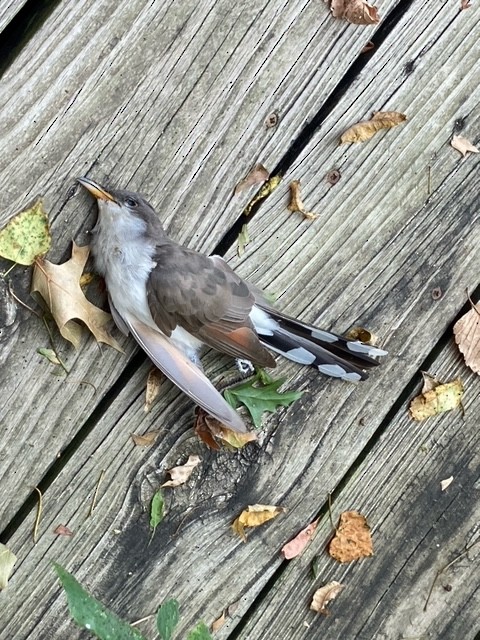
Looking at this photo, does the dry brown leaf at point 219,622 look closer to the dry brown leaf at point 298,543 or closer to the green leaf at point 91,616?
the dry brown leaf at point 298,543

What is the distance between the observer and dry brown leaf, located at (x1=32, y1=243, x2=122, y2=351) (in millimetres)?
2773

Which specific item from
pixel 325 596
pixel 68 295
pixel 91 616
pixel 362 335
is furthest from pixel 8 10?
pixel 325 596

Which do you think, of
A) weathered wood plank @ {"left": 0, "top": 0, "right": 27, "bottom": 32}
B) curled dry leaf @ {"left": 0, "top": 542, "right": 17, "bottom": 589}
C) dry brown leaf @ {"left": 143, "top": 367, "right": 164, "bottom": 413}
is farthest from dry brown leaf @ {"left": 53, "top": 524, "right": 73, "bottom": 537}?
weathered wood plank @ {"left": 0, "top": 0, "right": 27, "bottom": 32}

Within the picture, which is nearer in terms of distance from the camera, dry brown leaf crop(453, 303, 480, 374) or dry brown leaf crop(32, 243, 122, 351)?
dry brown leaf crop(32, 243, 122, 351)

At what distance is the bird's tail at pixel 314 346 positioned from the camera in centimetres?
306

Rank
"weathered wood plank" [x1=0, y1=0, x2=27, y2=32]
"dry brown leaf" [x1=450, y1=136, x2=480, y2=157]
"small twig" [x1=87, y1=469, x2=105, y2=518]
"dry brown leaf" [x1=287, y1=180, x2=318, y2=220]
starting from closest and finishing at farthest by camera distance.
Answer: "weathered wood plank" [x1=0, y1=0, x2=27, y2=32] → "small twig" [x1=87, y1=469, x2=105, y2=518] → "dry brown leaf" [x1=287, y1=180, x2=318, y2=220] → "dry brown leaf" [x1=450, y1=136, x2=480, y2=157]

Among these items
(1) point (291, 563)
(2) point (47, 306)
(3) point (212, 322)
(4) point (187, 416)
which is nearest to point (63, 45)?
(2) point (47, 306)

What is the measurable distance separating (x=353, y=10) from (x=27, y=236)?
1.49m

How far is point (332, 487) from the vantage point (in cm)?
312

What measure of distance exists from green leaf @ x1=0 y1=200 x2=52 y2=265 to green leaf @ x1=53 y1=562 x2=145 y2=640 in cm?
107

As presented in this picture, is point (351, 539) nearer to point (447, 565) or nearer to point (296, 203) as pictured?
point (447, 565)

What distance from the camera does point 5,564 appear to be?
2848 millimetres

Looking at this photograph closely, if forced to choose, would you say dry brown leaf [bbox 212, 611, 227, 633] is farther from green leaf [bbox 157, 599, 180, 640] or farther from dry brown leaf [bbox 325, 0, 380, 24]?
dry brown leaf [bbox 325, 0, 380, 24]

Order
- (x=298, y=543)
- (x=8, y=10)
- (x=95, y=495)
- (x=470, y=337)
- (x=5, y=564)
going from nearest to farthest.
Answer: (x=8, y=10), (x=5, y=564), (x=95, y=495), (x=298, y=543), (x=470, y=337)
